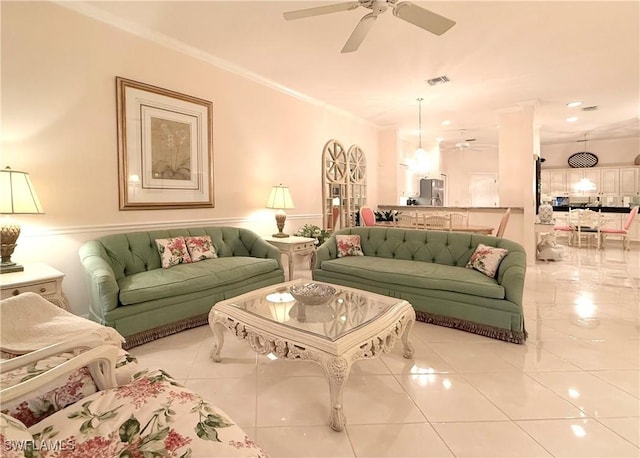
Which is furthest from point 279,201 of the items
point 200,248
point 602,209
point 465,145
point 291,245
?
point 602,209

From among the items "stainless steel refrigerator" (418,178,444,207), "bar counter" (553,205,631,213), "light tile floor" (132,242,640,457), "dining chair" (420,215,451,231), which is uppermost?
"stainless steel refrigerator" (418,178,444,207)

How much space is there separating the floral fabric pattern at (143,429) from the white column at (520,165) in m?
6.12


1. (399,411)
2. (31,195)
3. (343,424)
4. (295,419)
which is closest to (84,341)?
(295,419)

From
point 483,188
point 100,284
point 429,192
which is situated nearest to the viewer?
point 100,284

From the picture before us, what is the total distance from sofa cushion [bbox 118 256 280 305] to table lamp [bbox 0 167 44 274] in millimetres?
736

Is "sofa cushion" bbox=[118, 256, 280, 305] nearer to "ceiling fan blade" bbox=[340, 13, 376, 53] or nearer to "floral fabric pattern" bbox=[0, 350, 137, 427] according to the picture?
"floral fabric pattern" bbox=[0, 350, 137, 427]

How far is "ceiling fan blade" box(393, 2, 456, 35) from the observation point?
224cm

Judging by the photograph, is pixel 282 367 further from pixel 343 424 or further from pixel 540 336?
pixel 540 336

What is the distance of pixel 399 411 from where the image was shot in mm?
1887

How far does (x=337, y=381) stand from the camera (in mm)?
1728

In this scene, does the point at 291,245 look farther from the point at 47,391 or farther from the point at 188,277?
the point at 47,391

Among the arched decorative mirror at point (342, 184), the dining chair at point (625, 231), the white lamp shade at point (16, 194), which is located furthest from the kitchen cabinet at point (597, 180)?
the white lamp shade at point (16, 194)

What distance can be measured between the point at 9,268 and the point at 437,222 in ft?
16.6

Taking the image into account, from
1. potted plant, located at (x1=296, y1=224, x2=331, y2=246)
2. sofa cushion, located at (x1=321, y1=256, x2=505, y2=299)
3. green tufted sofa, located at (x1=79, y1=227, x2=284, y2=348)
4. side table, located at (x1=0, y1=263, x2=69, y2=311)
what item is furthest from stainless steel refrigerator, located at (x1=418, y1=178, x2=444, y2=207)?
side table, located at (x1=0, y1=263, x2=69, y2=311)
